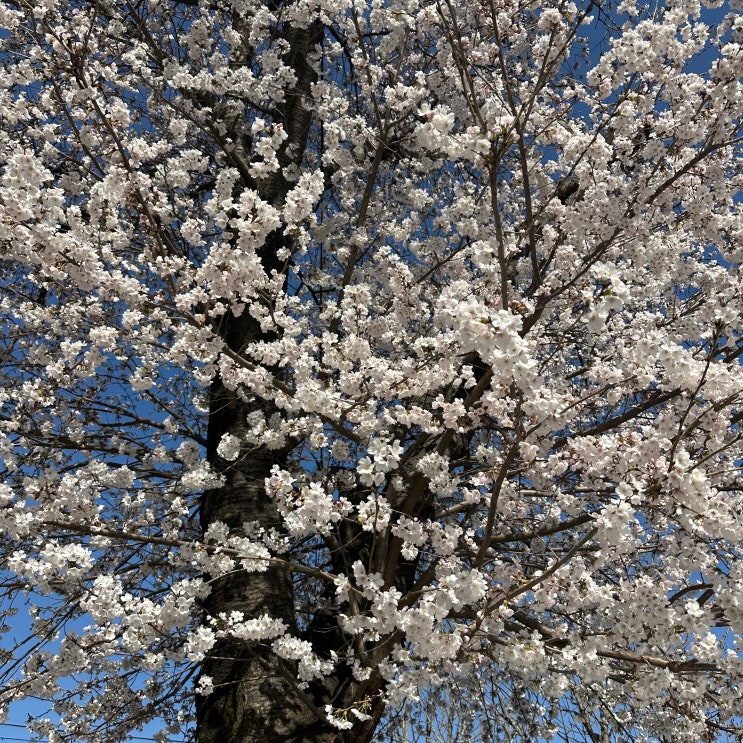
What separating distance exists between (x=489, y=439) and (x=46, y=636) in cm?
396

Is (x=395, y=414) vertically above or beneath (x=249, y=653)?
above

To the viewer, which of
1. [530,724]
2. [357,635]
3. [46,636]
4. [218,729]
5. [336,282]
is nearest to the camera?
[357,635]

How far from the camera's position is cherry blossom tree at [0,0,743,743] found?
322 centimetres

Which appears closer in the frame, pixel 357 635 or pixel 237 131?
pixel 357 635

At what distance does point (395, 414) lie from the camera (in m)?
4.05

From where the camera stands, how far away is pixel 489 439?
19.2 feet

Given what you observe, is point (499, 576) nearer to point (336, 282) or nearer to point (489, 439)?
point (489, 439)

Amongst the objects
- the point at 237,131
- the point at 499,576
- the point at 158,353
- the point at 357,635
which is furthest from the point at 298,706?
the point at 237,131

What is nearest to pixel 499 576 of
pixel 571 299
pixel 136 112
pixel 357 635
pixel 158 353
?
pixel 357 635

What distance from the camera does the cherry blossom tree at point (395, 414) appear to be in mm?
3225

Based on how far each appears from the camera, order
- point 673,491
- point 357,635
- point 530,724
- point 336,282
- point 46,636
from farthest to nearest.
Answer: point 336,282
point 530,724
point 46,636
point 357,635
point 673,491

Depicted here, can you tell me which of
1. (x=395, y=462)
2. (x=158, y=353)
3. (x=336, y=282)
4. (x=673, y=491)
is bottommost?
(x=673, y=491)

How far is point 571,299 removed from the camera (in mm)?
4574

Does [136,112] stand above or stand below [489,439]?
above
